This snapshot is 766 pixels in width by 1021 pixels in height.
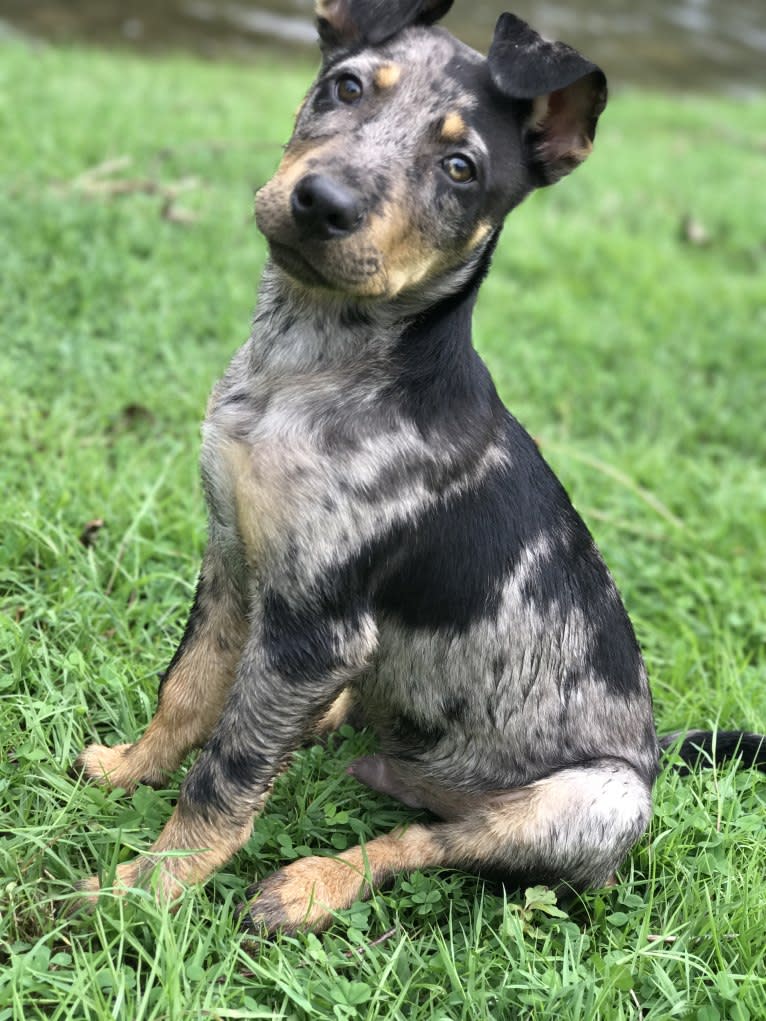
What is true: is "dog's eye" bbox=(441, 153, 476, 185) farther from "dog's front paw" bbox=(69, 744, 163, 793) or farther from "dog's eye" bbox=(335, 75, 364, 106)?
"dog's front paw" bbox=(69, 744, 163, 793)

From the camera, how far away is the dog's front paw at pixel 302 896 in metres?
3.03

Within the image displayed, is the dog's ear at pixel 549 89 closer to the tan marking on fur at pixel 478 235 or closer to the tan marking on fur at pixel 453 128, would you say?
the tan marking on fur at pixel 453 128

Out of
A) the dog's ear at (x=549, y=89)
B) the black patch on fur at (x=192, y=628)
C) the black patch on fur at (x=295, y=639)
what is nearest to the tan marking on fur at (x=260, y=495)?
the black patch on fur at (x=295, y=639)

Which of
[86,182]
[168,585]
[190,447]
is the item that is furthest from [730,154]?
[168,585]

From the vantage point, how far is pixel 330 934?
308cm

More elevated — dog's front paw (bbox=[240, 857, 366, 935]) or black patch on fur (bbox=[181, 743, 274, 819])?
black patch on fur (bbox=[181, 743, 274, 819])

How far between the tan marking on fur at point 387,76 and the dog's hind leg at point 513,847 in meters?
2.09

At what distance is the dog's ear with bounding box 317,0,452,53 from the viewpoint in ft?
10.1

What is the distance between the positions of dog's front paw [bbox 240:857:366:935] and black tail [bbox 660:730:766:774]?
4.32 ft

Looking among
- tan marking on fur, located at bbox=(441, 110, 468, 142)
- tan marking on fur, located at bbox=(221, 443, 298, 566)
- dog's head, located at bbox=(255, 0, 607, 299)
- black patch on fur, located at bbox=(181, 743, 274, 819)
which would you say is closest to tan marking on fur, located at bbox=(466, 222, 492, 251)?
dog's head, located at bbox=(255, 0, 607, 299)

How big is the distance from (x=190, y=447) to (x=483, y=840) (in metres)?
2.69

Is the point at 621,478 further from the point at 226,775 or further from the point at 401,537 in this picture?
the point at 226,775

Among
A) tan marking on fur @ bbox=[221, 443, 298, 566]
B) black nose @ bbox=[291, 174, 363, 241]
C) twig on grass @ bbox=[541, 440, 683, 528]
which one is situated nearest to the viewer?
black nose @ bbox=[291, 174, 363, 241]

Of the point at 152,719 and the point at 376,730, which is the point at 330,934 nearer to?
the point at 376,730
